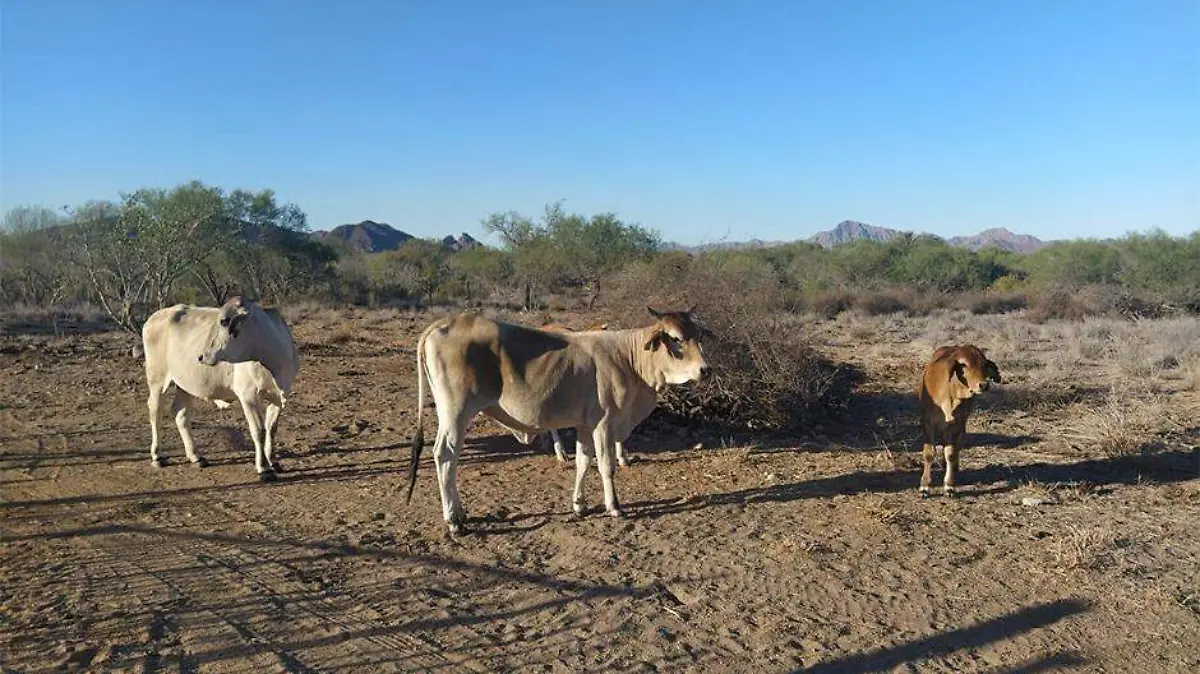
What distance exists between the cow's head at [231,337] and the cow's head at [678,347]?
4361mm

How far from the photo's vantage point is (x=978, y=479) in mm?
7918

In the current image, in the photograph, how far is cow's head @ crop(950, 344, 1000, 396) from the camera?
7.17 metres

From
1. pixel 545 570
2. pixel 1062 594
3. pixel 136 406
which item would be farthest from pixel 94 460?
pixel 1062 594

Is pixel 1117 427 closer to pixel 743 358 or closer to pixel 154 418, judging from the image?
pixel 743 358

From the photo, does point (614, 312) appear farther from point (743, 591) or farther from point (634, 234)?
point (634, 234)

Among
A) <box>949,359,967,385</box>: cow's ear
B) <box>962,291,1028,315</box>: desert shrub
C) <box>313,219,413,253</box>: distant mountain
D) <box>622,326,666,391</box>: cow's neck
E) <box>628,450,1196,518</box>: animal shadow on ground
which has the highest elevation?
<box>313,219,413,253</box>: distant mountain

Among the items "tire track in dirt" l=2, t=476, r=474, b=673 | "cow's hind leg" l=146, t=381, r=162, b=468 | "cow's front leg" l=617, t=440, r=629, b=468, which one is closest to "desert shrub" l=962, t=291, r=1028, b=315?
"cow's front leg" l=617, t=440, r=629, b=468

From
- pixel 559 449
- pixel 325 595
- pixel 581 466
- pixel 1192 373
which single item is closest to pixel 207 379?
pixel 559 449

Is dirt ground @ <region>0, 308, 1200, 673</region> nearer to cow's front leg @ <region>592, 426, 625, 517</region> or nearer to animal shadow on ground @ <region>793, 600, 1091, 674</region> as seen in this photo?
animal shadow on ground @ <region>793, 600, 1091, 674</region>

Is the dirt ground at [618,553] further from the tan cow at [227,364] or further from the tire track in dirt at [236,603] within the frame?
the tan cow at [227,364]

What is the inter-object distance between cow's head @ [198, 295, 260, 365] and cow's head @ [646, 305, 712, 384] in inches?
172

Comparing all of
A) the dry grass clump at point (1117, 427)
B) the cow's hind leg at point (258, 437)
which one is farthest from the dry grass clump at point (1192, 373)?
the cow's hind leg at point (258, 437)

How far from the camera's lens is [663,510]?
7.02m

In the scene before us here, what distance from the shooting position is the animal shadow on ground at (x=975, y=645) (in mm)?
4426
